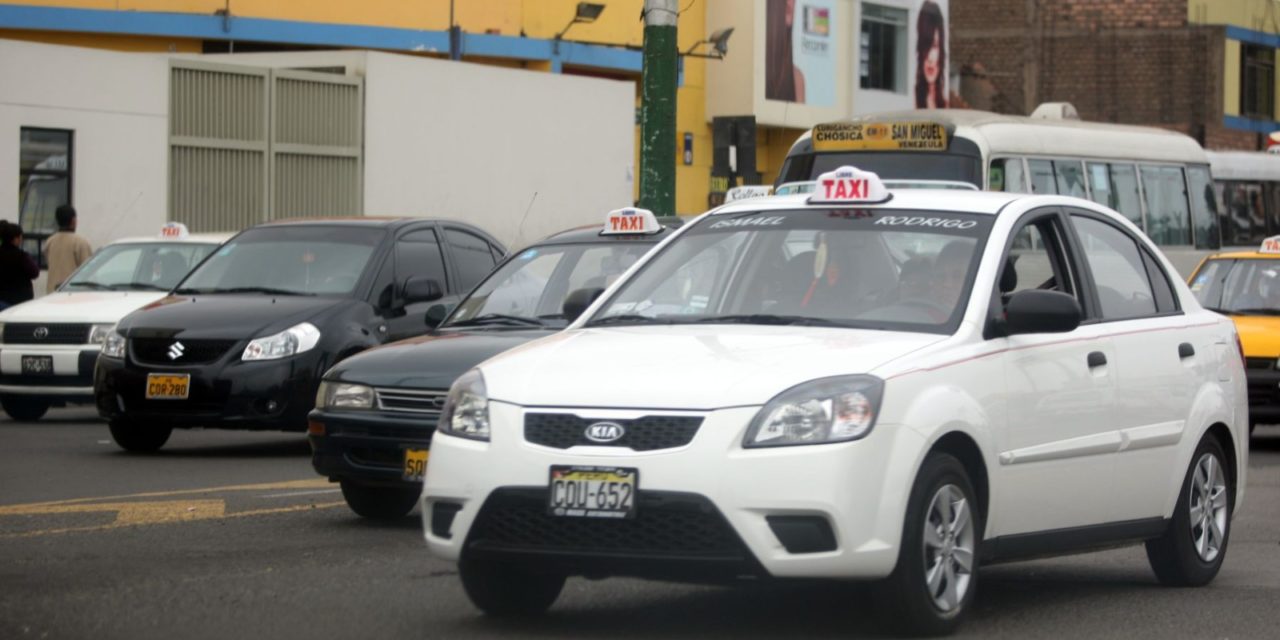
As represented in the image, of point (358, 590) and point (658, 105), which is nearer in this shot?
point (358, 590)

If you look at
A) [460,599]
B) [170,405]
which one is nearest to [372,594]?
[460,599]

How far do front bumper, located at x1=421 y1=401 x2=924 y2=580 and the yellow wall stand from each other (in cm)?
2645

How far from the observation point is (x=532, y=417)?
6906 millimetres

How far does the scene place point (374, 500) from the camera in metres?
10.9

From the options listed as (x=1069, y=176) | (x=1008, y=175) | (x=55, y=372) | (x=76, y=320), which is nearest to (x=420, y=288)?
(x=76, y=320)

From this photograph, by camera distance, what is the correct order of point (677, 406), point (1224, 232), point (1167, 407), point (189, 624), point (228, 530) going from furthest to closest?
point (1224, 232) < point (228, 530) < point (1167, 407) < point (189, 624) < point (677, 406)

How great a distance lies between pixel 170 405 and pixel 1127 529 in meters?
7.81

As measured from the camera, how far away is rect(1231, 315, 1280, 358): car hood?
56.5ft

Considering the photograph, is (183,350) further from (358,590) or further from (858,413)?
(858,413)

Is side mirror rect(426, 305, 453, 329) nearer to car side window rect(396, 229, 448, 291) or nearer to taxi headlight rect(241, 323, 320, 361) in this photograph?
taxi headlight rect(241, 323, 320, 361)

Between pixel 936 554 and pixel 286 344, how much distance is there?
790 centimetres

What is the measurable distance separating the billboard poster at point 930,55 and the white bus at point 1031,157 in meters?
23.7

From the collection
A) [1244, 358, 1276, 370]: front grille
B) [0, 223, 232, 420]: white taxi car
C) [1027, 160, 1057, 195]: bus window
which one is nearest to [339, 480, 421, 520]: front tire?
[0, 223, 232, 420]: white taxi car

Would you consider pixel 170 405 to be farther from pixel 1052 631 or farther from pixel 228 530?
pixel 1052 631
